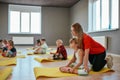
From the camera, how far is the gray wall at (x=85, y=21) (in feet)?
17.2

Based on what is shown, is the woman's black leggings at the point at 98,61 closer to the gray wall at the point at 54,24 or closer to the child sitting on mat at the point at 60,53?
the child sitting on mat at the point at 60,53

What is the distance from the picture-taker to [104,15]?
250 inches

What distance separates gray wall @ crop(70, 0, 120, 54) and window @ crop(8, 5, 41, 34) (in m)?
2.11

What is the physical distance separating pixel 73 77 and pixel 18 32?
27.5 feet

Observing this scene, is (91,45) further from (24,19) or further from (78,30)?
(24,19)

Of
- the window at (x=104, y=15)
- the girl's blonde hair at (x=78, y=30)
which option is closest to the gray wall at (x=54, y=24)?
the window at (x=104, y=15)

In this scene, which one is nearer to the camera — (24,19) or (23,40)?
(23,40)

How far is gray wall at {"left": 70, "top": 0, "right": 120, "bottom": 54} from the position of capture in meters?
5.23

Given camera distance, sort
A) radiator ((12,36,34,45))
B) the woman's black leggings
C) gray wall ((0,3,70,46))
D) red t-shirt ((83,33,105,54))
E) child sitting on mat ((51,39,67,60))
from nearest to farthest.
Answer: red t-shirt ((83,33,105,54)) < the woman's black leggings < child sitting on mat ((51,39,67,60)) < radiator ((12,36,34,45)) < gray wall ((0,3,70,46))

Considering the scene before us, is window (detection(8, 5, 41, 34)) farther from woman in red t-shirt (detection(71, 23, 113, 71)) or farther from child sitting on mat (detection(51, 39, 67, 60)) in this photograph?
woman in red t-shirt (detection(71, 23, 113, 71))

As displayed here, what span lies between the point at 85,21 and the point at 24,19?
12.9 feet

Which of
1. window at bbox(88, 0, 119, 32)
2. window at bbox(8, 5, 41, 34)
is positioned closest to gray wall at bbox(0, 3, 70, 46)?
window at bbox(8, 5, 41, 34)

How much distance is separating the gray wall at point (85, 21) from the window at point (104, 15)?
21cm

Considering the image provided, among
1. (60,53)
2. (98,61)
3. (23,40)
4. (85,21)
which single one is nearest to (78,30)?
(98,61)
